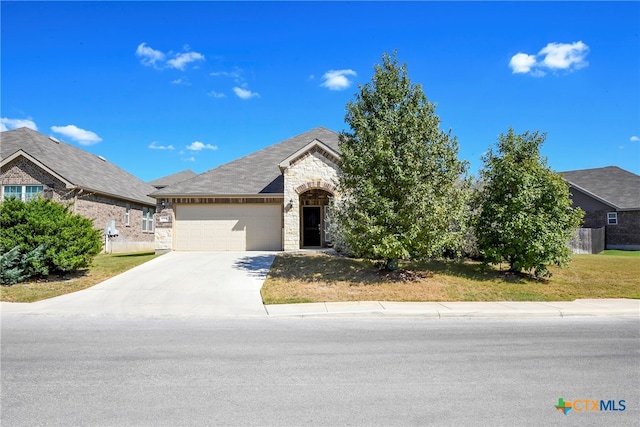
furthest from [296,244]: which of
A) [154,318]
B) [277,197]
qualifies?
[154,318]

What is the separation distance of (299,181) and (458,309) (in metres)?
11.0

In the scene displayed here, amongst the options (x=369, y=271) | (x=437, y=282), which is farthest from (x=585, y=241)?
(x=369, y=271)

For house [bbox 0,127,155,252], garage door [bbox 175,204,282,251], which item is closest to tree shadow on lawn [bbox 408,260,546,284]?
garage door [bbox 175,204,282,251]

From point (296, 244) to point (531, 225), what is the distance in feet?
34.2

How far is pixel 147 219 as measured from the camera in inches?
1156

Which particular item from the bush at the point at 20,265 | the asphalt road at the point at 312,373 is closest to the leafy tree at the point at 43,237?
the bush at the point at 20,265

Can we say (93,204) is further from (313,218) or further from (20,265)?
(313,218)

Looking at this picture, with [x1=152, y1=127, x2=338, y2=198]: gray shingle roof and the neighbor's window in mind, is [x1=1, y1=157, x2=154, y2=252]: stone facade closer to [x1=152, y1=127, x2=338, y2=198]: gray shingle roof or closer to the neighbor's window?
the neighbor's window

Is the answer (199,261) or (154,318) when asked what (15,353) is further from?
(199,261)

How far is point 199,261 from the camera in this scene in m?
17.5

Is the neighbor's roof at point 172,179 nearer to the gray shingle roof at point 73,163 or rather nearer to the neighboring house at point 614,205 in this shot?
the gray shingle roof at point 73,163

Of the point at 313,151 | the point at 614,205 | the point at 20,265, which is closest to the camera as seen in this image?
the point at 20,265

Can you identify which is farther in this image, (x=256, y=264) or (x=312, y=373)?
(x=256, y=264)

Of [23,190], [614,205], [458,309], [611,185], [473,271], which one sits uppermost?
[611,185]
